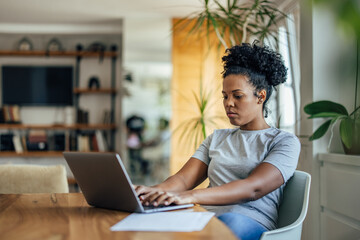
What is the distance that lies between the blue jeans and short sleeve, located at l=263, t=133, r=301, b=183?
0.22 meters

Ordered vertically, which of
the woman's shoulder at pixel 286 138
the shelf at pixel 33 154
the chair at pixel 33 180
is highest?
the woman's shoulder at pixel 286 138

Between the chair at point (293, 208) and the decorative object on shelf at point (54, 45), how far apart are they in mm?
5269

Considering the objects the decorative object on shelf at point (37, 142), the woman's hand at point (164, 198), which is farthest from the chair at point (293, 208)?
the decorative object on shelf at point (37, 142)

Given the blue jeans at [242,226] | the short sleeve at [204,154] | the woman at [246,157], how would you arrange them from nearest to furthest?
1. the blue jeans at [242,226]
2. the woman at [246,157]
3. the short sleeve at [204,154]

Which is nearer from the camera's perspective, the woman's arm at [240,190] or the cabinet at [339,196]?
the woman's arm at [240,190]

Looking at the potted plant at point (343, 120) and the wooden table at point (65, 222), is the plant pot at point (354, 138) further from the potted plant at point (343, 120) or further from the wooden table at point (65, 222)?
the wooden table at point (65, 222)

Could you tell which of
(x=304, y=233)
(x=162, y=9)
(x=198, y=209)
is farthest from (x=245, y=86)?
(x=162, y=9)

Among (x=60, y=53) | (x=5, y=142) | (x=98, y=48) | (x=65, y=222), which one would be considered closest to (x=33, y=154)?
(x=5, y=142)

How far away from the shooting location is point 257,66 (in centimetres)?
157

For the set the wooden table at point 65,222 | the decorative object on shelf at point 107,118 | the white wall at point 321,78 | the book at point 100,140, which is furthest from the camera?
the decorative object on shelf at point 107,118

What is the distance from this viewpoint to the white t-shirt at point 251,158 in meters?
1.39

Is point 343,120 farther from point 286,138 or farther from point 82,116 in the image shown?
point 82,116

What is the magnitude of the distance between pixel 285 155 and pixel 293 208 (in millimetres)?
185

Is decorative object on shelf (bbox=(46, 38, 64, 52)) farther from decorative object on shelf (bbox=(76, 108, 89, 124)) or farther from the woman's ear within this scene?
the woman's ear
